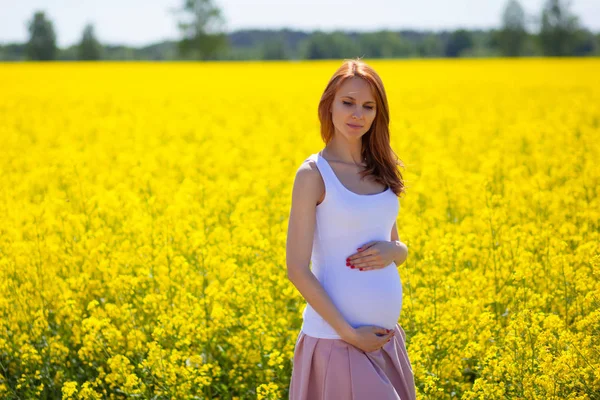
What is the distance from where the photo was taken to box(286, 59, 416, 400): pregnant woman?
2.55 meters

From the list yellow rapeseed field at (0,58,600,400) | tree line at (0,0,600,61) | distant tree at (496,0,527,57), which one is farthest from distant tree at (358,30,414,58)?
yellow rapeseed field at (0,58,600,400)

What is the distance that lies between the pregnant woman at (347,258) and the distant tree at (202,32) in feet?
207

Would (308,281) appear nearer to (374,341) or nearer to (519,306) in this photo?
(374,341)

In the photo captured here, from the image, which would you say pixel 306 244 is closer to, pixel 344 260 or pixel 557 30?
pixel 344 260

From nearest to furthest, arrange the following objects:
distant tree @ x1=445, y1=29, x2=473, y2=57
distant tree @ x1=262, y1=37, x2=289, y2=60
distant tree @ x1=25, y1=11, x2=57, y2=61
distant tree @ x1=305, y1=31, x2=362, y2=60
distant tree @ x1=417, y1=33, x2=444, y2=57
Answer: distant tree @ x1=25, y1=11, x2=57, y2=61 → distant tree @ x1=305, y1=31, x2=362, y2=60 → distant tree @ x1=262, y1=37, x2=289, y2=60 → distant tree @ x1=445, y1=29, x2=473, y2=57 → distant tree @ x1=417, y1=33, x2=444, y2=57

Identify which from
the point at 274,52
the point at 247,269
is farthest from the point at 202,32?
the point at 247,269

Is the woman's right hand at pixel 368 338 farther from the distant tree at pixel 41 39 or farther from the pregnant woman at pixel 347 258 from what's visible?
the distant tree at pixel 41 39

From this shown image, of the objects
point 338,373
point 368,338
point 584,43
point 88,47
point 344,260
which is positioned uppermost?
point 584,43

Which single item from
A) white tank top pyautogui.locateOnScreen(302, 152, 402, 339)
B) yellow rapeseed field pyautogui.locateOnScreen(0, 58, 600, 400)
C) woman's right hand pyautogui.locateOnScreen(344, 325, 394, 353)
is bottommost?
yellow rapeseed field pyautogui.locateOnScreen(0, 58, 600, 400)

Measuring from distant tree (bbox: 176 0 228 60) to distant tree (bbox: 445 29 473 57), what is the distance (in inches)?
849

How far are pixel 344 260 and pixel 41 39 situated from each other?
7250 centimetres

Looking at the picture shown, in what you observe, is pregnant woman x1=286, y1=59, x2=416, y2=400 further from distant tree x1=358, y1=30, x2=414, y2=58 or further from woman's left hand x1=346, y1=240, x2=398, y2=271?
distant tree x1=358, y1=30, x2=414, y2=58

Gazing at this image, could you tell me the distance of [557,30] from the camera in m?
67.9

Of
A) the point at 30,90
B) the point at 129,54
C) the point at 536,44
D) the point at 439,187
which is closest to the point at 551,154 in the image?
the point at 439,187
